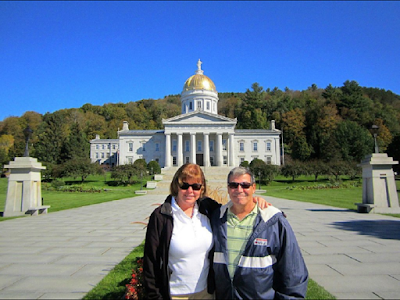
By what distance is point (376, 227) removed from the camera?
9.59 m

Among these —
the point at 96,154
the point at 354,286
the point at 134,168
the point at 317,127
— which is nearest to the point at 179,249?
the point at 354,286

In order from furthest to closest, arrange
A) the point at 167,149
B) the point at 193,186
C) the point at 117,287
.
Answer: the point at 167,149 → the point at 117,287 → the point at 193,186

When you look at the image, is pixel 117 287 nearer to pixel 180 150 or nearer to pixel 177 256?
pixel 177 256

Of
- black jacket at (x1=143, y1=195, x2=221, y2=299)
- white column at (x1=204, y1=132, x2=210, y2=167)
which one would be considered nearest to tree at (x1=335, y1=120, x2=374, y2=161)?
white column at (x1=204, y1=132, x2=210, y2=167)

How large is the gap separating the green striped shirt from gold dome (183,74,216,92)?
61783mm

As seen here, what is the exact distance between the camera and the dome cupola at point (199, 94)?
63.0m

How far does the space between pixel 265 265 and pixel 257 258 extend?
0.37 feet

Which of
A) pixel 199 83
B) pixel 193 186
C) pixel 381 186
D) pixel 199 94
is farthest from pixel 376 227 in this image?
pixel 199 83

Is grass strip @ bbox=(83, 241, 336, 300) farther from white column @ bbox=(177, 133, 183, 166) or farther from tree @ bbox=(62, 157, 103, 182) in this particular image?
white column @ bbox=(177, 133, 183, 166)

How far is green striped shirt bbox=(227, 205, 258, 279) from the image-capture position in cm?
303

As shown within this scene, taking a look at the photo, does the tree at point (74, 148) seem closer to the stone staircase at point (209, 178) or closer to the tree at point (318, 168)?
the stone staircase at point (209, 178)

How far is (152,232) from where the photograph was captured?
2.99 m

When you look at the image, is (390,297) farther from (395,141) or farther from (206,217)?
(395,141)

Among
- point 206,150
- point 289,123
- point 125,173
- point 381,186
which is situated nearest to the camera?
point 381,186
